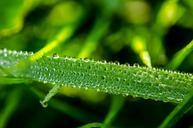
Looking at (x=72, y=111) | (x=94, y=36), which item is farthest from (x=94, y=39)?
(x=72, y=111)

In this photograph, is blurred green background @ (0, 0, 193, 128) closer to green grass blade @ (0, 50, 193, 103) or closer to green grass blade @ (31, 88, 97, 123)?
green grass blade @ (31, 88, 97, 123)

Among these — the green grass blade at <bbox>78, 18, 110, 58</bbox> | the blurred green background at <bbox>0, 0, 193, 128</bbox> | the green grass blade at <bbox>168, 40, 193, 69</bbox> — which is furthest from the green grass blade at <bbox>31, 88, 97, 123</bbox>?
the green grass blade at <bbox>168, 40, 193, 69</bbox>

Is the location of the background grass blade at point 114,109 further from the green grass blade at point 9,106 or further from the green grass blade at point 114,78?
the green grass blade at point 9,106

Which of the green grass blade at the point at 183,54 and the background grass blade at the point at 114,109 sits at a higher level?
the green grass blade at the point at 183,54

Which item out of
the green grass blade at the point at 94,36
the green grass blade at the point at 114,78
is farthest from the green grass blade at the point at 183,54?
the green grass blade at the point at 94,36

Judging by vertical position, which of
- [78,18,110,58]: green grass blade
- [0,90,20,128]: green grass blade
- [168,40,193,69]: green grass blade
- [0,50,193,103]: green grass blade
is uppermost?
[78,18,110,58]: green grass blade

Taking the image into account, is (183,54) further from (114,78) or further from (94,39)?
(94,39)

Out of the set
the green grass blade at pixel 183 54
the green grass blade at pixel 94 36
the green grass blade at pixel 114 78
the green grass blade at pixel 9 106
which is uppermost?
the green grass blade at pixel 94 36
